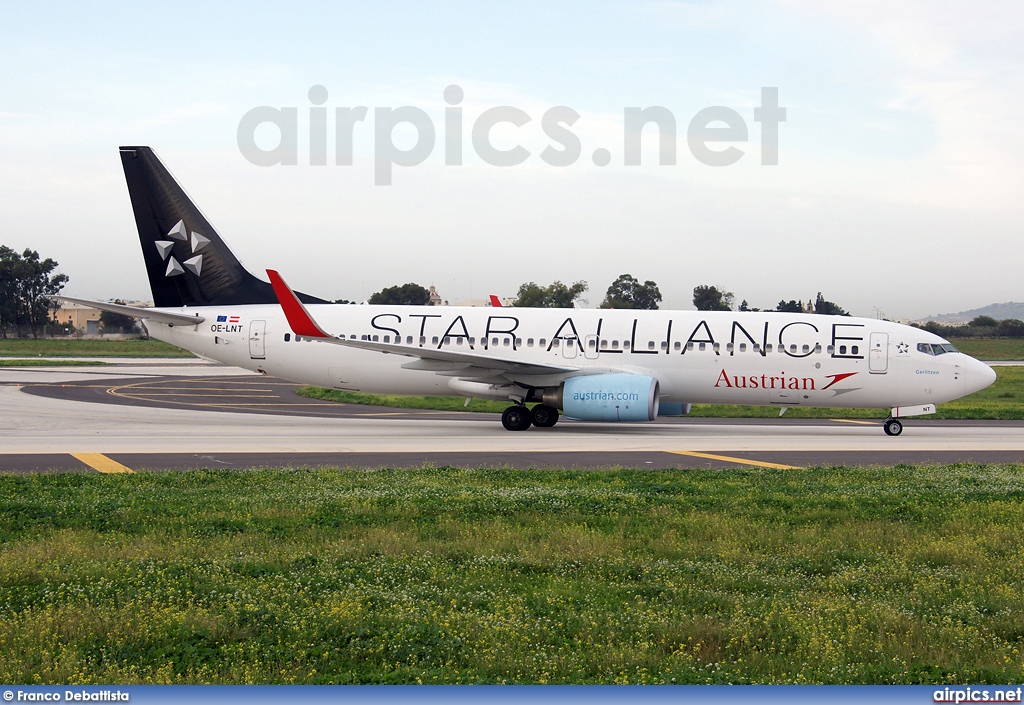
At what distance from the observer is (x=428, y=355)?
2734cm

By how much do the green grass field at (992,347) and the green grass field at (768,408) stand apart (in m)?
55.2

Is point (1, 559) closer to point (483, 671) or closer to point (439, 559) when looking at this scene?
point (439, 559)

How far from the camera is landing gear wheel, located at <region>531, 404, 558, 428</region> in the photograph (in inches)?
1129

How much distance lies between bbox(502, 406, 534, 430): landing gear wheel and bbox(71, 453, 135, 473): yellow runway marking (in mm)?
11475

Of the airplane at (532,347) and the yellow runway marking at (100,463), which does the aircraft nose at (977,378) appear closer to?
the airplane at (532,347)

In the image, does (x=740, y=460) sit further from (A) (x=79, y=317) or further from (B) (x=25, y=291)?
(A) (x=79, y=317)

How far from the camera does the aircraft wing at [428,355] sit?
2675 cm

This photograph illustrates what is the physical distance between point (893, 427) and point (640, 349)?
7.61 metres

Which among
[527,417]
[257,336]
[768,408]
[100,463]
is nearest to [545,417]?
[527,417]

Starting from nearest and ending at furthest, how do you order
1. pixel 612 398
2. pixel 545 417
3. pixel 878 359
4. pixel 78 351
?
pixel 612 398
pixel 878 359
pixel 545 417
pixel 78 351

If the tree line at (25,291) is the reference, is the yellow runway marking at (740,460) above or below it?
below

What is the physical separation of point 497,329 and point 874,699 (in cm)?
2431

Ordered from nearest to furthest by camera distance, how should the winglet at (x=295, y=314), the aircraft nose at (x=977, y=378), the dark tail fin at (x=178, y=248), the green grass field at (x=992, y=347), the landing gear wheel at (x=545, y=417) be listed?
the winglet at (x=295, y=314)
the aircraft nose at (x=977, y=378)
the landing gear wheel at (x=545, y=417)
the dark tail fin at (x=178, y=248)
the green grass field at (x=992, y=347)

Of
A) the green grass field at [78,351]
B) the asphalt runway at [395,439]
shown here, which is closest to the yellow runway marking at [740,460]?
the asphalt runway at [395,439]
